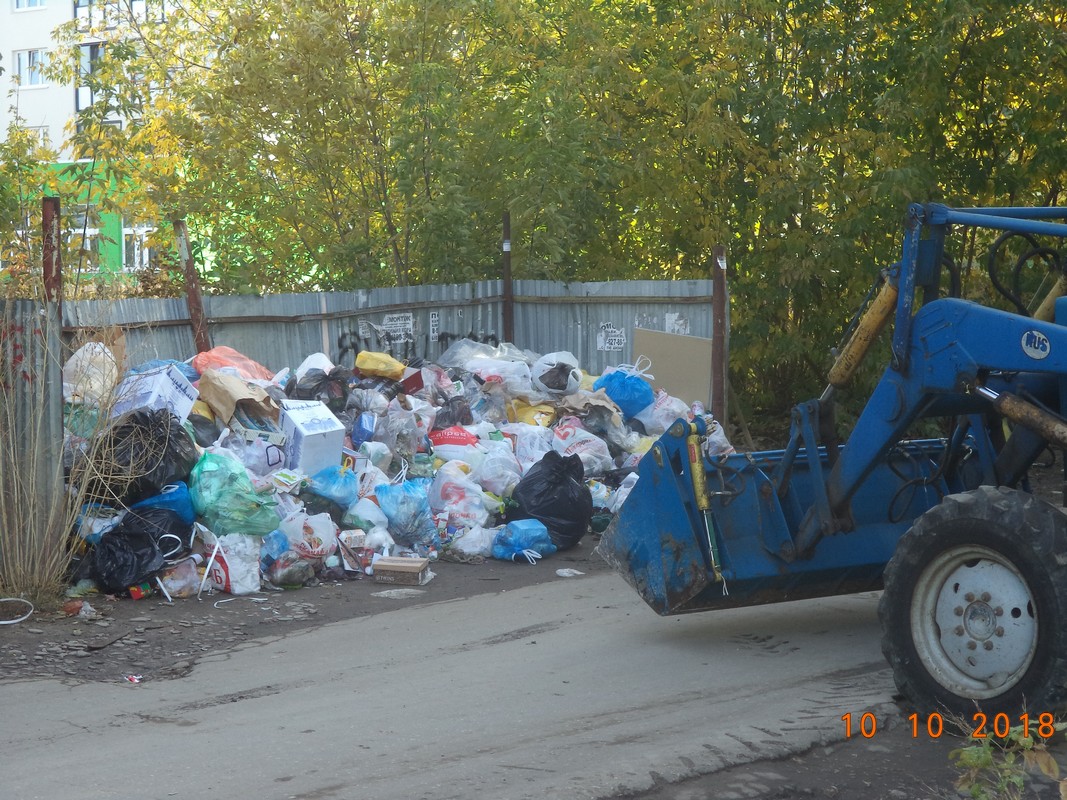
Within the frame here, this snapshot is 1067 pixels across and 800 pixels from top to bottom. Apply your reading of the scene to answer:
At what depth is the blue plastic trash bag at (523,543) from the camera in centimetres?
887

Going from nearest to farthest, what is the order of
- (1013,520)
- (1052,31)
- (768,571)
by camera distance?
1. (1013,520)
2. (768,571)
3. (1052,31)

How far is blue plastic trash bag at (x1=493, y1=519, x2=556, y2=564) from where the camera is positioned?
8.87 m

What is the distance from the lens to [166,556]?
301 inches

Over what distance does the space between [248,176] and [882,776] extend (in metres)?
11.0

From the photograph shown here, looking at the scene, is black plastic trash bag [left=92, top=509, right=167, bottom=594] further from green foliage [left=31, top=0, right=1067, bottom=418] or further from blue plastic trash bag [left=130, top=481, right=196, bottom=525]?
green foliage [left=31, top=0, right=1067, bottom=418]

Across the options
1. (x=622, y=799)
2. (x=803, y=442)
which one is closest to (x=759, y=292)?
(x=803, y=442)

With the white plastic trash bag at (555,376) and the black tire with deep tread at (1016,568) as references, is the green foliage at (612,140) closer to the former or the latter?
the white plastic trash bag at (555,376)

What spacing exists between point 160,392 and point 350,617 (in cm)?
248

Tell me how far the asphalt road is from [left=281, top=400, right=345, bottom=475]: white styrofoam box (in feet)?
7.04

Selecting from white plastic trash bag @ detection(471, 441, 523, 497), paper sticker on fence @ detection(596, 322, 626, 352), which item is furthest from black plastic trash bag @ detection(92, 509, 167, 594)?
paper sticker on fence @ detection(596, 322, 626, 352)

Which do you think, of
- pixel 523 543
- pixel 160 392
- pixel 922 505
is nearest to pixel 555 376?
pixel 523 543

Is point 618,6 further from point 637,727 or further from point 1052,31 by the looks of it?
point 637,727

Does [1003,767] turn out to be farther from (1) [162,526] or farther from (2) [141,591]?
(1) [162,526]
